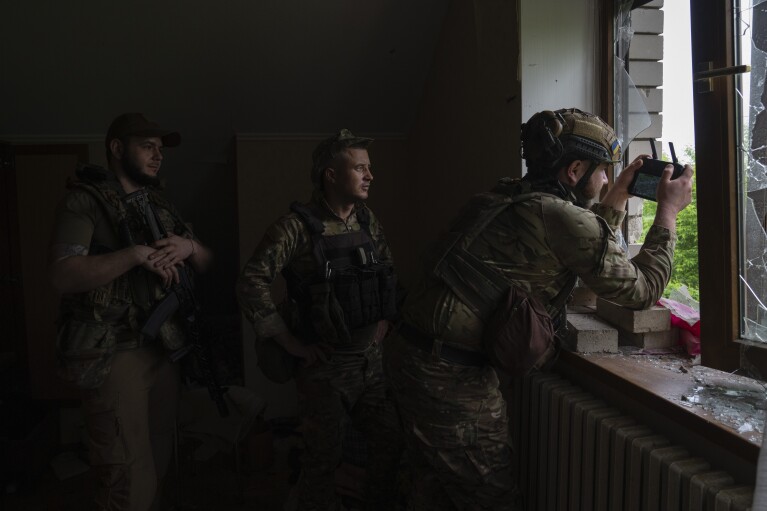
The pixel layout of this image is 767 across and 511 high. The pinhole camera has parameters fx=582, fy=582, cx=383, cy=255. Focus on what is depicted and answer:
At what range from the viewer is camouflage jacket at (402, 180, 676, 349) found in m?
1.29

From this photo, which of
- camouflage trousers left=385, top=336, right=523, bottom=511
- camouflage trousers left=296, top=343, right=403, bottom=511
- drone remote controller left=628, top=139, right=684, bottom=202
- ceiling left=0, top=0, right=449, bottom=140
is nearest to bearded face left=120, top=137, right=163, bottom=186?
camouflage trousers left=296, top=343, right=403, bottom=511

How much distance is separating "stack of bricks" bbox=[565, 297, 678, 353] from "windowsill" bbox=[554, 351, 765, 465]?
0.11ft

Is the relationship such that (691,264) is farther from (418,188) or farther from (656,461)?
(418,188)

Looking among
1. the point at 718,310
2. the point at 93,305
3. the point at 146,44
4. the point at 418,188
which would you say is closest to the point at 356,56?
the point at 418,188

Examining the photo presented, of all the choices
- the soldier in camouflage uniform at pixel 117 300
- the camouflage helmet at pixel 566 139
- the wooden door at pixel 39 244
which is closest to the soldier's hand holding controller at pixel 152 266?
the soldier in camouflage uniform at pixel 117 300

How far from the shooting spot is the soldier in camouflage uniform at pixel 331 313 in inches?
77.4

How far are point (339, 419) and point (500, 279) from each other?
0.94m

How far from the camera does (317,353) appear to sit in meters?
2.02

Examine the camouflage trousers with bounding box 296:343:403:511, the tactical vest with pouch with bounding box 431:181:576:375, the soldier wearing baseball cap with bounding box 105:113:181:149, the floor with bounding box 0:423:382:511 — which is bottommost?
the floor with bounding box 0:423:382:511

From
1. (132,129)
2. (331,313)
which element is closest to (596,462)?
(331,313)

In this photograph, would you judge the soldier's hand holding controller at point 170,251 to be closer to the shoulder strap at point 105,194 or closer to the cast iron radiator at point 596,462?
the shoulder strap at point 105,194

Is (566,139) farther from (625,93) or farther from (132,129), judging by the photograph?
(132,129)

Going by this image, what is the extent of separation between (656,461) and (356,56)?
2370 millimetres

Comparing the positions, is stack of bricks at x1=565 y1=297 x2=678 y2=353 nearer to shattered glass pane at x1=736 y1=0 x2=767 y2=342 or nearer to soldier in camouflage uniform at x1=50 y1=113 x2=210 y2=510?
shattered glass pane at x1=736 y1=0 x2=767 y2=342
